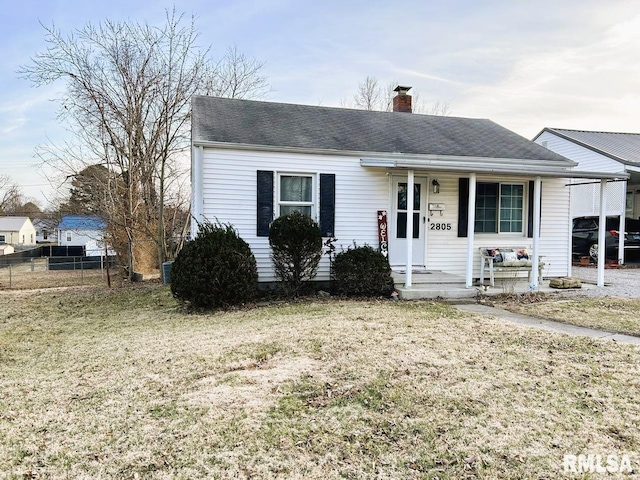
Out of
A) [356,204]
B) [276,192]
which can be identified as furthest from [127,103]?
[356,204]

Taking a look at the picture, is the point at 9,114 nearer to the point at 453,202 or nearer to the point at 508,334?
the point at 453,202

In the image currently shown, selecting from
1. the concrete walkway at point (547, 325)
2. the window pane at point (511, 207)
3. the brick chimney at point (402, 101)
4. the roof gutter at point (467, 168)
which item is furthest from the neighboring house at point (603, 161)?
the concrete walkway at point (547, 325)

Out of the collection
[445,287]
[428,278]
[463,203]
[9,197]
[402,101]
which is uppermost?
[402,101]

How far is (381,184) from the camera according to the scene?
8.99 meters

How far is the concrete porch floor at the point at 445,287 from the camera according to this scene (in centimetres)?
793

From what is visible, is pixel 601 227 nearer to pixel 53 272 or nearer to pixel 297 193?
pixel 297 193

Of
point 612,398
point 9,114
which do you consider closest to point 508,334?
point 612,398

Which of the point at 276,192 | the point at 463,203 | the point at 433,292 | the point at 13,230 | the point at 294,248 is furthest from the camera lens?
the point at 13,230

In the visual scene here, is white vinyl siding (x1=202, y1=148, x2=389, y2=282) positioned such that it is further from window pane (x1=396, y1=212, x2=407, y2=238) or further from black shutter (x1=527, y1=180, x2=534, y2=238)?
black shutter (x1=527, y1=180, x2=534, y2=238)

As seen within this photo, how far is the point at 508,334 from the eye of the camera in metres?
5.13

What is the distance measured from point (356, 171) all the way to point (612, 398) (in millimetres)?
6385

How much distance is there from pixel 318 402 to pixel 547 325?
3.97m

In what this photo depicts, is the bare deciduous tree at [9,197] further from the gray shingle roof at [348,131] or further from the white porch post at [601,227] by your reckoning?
the white porch post at [601,227]

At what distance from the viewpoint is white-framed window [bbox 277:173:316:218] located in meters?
8.57
